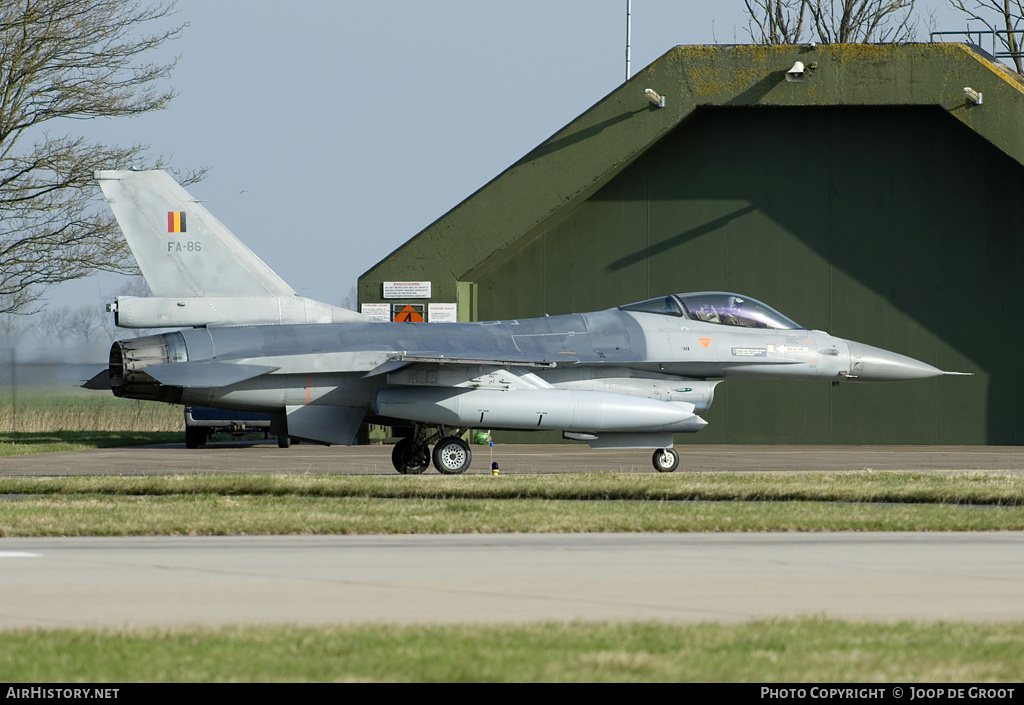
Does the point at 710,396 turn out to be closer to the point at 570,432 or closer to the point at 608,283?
the point at 570,432

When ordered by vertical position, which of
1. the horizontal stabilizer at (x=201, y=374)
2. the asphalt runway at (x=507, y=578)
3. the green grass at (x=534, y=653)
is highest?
the horizontal stabilizer at (x=201, y=374)

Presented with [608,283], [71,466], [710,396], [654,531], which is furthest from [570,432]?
[608,283]

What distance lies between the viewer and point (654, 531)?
12328mm

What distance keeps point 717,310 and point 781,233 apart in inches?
419

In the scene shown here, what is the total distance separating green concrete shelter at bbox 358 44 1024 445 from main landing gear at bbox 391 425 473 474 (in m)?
9.72

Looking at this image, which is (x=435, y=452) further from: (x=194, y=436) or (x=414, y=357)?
(x=194, y=436)

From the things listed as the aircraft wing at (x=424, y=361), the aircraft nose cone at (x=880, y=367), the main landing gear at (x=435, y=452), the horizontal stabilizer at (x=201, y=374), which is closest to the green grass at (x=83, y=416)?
the main landing gear at (x=435, y=452)

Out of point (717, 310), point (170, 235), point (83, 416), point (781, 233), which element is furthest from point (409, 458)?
point (83, 416)

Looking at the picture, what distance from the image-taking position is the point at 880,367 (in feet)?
69.2

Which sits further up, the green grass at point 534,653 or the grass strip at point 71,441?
the green grass at point 534,653

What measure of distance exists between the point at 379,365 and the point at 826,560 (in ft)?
32.6

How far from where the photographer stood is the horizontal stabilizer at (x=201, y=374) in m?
17.9

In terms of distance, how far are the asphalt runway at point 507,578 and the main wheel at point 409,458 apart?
328 inches

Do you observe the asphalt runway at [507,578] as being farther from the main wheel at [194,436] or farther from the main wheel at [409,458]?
the main wheel at [194,436]
